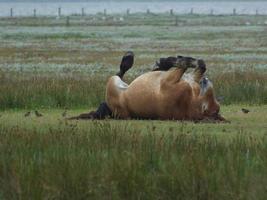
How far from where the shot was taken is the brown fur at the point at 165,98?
14.8 meters

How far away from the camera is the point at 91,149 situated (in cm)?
1155

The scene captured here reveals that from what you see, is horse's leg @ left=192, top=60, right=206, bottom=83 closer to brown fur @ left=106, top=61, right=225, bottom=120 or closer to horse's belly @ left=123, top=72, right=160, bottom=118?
brown fur @ left=106, top=61, right=225, bottom=120

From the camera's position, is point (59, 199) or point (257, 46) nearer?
point (59, 199)

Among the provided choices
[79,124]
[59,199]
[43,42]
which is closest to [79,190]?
[59,199]

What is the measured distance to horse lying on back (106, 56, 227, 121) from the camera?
583 inches

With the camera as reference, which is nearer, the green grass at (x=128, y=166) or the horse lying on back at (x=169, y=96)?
the green grass at (x=128, y=166)

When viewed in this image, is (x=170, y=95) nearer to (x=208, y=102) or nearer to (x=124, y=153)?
(x=208, y=102)

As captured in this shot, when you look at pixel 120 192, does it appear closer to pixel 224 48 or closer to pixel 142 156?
pixel 142 156

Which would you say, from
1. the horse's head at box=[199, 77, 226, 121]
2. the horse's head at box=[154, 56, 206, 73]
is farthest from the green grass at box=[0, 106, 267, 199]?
the horse's head at box=[154, 56, 206, 73]

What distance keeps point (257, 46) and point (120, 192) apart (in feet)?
133

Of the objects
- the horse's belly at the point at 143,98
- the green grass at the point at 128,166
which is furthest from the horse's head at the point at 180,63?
the green grass at the point at 128,166

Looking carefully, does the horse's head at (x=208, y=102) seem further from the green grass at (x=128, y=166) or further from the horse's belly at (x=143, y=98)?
the green grass at (x=128, y=166)

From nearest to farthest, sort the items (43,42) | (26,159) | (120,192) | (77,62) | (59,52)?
(120,192) < (26,159) < (77,62) < (59,52) < (43,42)

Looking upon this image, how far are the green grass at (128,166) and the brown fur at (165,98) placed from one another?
233cm
